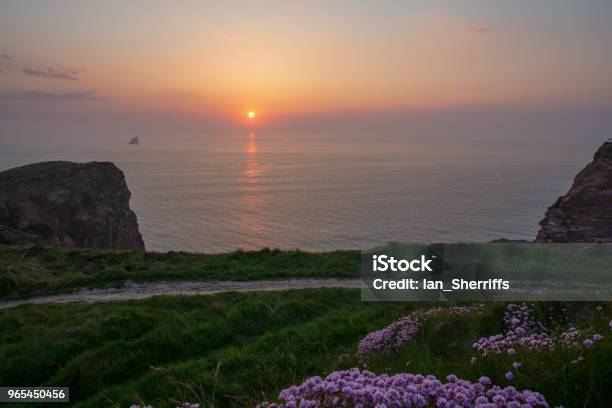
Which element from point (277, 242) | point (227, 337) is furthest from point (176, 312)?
point (277, 242)

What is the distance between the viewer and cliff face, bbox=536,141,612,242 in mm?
37000

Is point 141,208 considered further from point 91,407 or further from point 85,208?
point 91,407

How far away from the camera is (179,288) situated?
74.7ft

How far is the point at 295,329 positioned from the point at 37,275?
18133mm

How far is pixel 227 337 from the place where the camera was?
46.9 feet

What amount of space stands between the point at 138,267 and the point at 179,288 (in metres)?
4.93

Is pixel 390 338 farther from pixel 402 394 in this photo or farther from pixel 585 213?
pixel 585 213

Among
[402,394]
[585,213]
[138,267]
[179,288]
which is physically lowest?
[179,288]

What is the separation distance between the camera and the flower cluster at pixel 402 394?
3.72m

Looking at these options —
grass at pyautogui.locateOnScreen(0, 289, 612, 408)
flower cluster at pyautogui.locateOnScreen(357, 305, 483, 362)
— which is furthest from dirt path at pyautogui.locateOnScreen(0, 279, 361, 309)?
flower cluster at pyautogui.locateOnScreen(357, 305, 483, 362)

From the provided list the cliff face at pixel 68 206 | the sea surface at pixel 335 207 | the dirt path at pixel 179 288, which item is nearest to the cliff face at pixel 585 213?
the dirt path at pixel 179 288

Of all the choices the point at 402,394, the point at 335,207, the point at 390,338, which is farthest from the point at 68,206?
the point at 335,207

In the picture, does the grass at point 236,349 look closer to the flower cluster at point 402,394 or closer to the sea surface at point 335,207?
the flower cluster at point 402,394

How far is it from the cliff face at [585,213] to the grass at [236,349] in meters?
26.8
